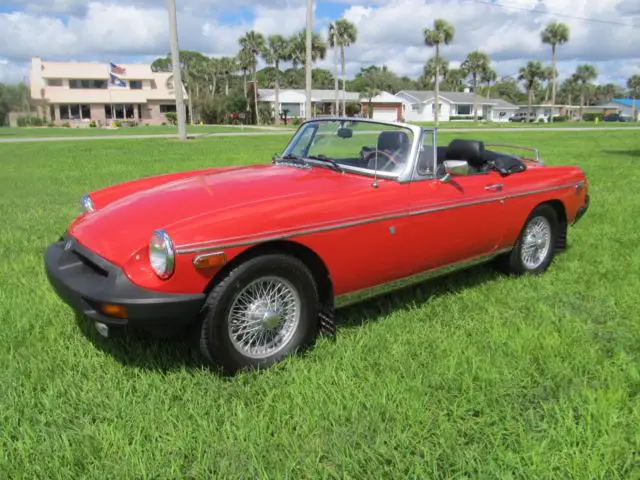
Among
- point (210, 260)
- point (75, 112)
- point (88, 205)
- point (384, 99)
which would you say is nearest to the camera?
point (210, 260)

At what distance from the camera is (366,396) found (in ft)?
9.26

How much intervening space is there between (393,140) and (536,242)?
1912mm

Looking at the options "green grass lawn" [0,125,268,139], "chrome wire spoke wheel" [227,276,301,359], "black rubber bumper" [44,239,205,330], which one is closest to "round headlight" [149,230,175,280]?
"black rubber bumper" [44,239,205,330]

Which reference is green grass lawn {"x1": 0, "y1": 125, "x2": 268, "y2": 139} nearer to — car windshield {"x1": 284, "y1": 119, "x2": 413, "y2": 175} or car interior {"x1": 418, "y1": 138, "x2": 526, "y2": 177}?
car windshield {"x1": 284, "y1": 119, "x2": 413, "y2": 175}

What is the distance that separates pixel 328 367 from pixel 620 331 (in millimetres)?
2097

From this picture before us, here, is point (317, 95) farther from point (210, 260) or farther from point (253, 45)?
point (210, 260)

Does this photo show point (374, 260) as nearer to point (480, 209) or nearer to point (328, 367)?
point (328, 367)

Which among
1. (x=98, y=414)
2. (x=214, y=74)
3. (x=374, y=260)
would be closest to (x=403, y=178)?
(x=374, y=260)

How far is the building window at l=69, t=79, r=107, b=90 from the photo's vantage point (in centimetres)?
5703

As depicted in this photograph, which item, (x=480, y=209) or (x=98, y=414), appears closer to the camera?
(x=98, y=414)

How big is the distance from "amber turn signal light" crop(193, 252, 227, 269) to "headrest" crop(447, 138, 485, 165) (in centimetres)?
264

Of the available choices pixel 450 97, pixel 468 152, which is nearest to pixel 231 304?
pixel 468 152

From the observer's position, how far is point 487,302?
13.8 ft

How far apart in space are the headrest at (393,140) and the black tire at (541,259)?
1.53 m
